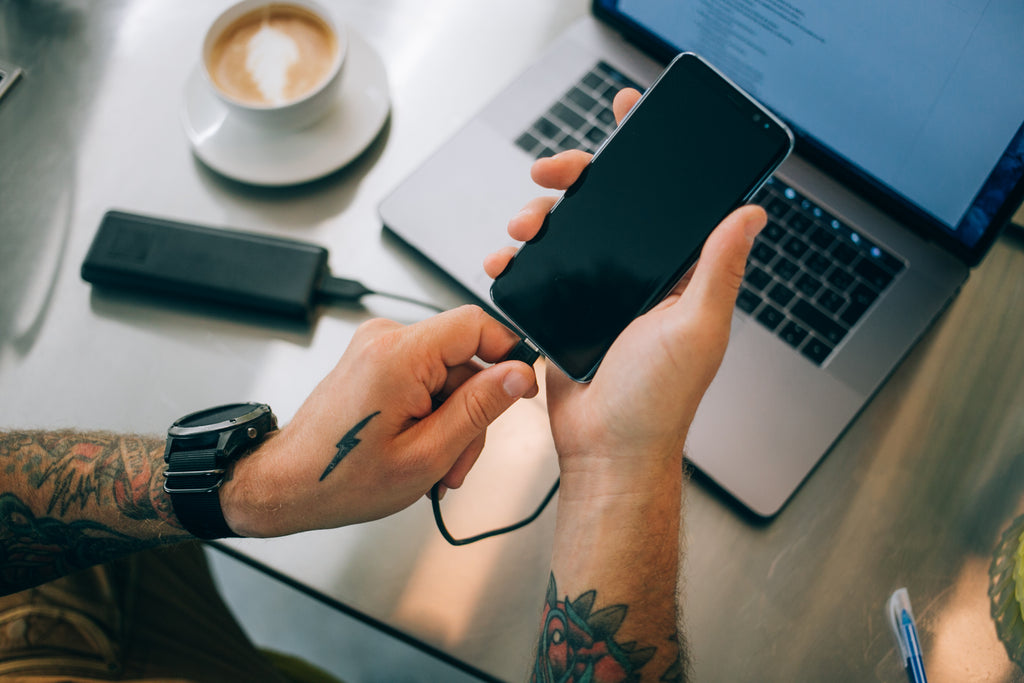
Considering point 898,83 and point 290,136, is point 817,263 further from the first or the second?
point 290,136

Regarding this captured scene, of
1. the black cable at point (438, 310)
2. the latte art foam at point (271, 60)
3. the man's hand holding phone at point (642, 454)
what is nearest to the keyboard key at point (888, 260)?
the man's hand holding phone at point (642, 454)

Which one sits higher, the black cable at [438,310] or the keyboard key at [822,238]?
the keyboard key at [822,238]

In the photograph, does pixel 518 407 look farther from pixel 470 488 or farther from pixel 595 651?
pixel 595 651

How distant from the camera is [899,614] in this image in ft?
1.82

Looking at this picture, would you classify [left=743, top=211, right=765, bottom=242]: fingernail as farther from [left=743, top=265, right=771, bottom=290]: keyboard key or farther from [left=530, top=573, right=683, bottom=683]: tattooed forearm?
[left=530, top=573, right=683, bottom=683]: tattooed forearm

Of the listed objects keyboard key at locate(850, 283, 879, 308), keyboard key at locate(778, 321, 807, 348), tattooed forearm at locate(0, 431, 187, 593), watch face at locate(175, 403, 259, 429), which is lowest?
tattooed forearm at locate(0, 431, 187, 593)

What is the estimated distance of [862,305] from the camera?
61cm

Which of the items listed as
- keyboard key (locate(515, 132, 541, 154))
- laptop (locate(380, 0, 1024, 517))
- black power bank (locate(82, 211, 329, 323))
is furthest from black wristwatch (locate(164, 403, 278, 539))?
keyboard key (locate(515, 132, 541, 154))

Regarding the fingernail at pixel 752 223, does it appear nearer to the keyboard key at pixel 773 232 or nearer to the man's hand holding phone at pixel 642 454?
the man's hand holding phone at pixel 642 454

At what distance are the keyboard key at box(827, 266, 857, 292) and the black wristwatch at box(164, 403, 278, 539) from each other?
0.52m

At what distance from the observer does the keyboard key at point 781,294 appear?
616 mm

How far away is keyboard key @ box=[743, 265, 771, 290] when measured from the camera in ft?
2.04

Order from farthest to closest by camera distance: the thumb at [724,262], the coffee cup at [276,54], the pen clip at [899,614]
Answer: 1. the coffee cup at [276,54]
2. the pen clip at [899,614]
3. the thumb at [724,262]

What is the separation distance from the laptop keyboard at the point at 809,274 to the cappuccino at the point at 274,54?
0.45 metres
